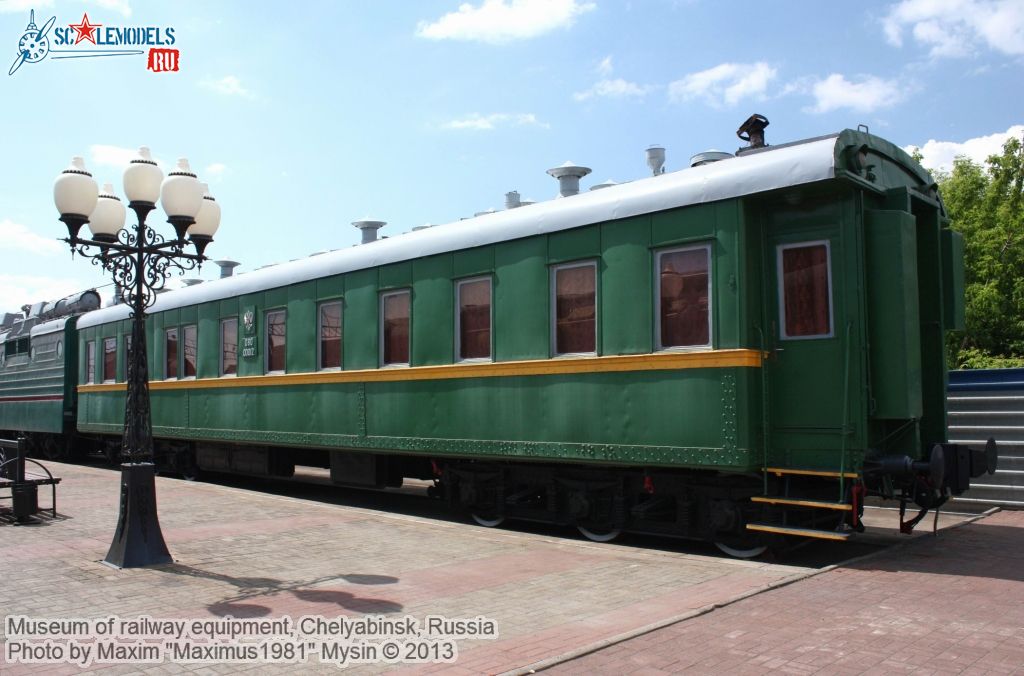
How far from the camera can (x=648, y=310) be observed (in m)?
8.02

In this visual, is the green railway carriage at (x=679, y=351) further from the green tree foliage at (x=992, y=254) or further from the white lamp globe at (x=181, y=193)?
the green tree foliage at (x=992, y=254)

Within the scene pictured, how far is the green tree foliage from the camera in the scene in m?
25.6

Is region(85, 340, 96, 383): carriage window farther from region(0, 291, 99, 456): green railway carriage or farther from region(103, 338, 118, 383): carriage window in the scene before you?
region(0, 291, 99, 456): green railway carriage

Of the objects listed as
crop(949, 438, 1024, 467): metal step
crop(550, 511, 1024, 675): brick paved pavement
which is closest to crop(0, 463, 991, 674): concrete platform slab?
crop(550, 511, 1024, 675): brick paved pavement

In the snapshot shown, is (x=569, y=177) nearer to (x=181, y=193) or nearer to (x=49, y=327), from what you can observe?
(x=181, y=193)

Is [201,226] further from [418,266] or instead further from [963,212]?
[963,212]

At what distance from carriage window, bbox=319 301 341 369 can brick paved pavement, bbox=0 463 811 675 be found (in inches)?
103

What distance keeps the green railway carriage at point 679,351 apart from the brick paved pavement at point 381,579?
70cm

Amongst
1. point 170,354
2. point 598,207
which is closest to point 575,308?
point 598,207

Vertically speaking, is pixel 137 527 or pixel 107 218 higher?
pixel 107 218

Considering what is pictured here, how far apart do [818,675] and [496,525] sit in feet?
18.9

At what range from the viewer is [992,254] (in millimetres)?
Answer: 27734

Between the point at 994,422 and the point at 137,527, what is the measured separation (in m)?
9.74

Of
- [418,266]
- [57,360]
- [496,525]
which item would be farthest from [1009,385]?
[57,360]
